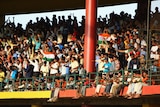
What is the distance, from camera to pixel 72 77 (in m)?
20.3

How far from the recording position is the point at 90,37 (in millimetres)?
20344

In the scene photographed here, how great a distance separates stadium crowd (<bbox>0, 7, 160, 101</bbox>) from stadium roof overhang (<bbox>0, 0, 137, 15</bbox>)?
3088mm

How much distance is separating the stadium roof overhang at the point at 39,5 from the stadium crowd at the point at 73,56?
3.09m

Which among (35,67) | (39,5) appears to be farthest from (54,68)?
(39,5)

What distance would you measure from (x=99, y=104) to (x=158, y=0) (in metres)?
4.02

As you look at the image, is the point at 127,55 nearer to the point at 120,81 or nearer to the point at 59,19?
the point at 120,81

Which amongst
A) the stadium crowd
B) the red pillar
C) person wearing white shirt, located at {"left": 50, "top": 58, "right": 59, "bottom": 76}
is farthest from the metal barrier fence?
the red pillar

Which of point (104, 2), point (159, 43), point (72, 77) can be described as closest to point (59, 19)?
point (104, 2)

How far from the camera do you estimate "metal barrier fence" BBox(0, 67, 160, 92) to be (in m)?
17.6

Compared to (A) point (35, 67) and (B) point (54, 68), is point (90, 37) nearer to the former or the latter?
(B) point (54, 68)

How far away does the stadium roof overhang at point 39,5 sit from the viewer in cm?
2905

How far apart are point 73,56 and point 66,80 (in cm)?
171

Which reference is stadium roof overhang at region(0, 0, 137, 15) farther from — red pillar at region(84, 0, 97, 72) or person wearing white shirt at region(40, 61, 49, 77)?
red pillar at region(84, 0, 97, 72)

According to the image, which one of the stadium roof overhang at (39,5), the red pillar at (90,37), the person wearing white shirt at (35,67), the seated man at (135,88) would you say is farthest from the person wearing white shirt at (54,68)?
the stadium roof overhang at (39,5)
